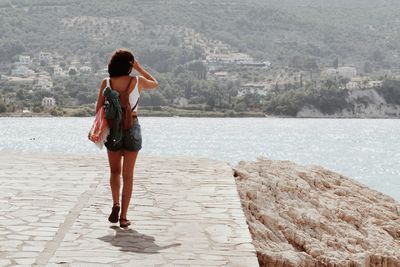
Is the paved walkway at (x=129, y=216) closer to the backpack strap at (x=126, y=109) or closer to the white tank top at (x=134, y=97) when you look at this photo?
the backpack strap at (x=126, y=109)

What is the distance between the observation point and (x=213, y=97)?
530ft

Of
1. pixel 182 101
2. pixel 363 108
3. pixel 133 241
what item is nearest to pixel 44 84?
pixel 182 101

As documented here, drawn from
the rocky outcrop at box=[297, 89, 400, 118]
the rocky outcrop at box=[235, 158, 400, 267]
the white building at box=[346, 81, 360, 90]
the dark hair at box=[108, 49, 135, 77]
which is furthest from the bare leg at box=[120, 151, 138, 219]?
the white building at box=[346, 81, 360, 90]

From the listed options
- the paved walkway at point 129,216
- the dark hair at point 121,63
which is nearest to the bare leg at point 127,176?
the paved walkway at point 129,216

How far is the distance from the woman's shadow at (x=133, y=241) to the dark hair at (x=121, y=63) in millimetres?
1603

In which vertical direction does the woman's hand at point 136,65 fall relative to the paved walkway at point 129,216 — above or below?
above

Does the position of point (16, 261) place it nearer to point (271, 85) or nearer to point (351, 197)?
point (351, 197)

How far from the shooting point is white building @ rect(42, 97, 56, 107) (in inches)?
5945

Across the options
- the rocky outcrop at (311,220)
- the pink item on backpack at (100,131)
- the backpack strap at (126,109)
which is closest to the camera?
the pink item on backpack at (100,131)

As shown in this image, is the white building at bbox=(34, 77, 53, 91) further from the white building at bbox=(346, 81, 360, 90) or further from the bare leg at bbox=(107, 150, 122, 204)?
the bare leg at bbox=(107, 150, 122, 204)

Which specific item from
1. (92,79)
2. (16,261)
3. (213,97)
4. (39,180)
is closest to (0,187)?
(39,180)

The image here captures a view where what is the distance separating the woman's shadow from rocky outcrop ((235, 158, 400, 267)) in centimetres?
155

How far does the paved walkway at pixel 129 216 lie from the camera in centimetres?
719

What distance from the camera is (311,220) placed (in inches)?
447
